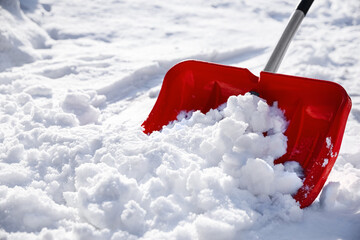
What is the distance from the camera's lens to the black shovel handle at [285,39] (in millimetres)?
1794

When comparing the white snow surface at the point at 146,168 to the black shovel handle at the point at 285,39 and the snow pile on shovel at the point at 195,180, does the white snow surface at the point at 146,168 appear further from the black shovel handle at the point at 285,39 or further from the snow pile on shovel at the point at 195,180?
the black shovel handle at the point at 285,39

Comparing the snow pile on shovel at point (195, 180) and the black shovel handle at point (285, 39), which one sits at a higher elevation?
the black shovel handle at point (285, 39)

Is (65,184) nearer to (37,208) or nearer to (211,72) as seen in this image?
(37,208)

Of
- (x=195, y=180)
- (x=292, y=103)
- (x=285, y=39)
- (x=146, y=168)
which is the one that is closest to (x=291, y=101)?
(x=292, y=103)

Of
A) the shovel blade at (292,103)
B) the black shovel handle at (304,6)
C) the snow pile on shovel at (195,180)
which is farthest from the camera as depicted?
the black shovel handle at (304,6)

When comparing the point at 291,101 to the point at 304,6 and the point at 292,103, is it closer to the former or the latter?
the point at 292,103

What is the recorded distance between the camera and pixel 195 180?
1235 mm

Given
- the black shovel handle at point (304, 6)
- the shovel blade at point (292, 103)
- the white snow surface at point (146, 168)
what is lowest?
the white snow surface at point (146, 168)

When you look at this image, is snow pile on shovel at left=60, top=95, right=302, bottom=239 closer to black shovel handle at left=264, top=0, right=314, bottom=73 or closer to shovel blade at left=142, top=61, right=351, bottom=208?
shovel blade at left=142, top=61, right=351, bottom=208

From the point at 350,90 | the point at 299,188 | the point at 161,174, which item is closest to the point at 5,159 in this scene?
the point at 161,174

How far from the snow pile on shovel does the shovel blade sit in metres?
0.06

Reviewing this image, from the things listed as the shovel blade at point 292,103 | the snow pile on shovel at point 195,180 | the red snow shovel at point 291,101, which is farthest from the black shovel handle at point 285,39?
the snow pile on shovel at point 195,180

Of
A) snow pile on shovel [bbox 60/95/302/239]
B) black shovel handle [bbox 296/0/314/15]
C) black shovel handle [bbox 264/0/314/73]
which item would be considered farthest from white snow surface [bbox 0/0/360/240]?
black shovel handle [bbox 296/0/314/15]

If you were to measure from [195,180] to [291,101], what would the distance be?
61 cm
